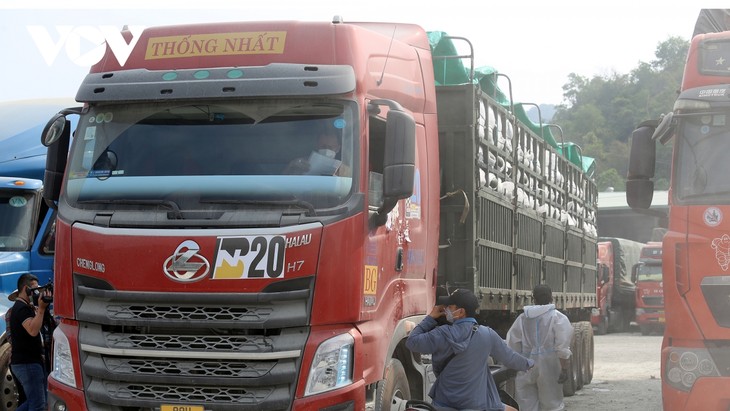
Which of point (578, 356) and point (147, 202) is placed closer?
point (147, 202)

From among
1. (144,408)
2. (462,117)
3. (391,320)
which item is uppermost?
(462,117)


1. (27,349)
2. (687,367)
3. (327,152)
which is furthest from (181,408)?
(687,367)

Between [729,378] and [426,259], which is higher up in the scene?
[426,259]

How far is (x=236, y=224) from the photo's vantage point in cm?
610

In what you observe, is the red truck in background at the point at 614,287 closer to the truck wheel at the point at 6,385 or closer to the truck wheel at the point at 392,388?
the truck wheel at the point at 6,385

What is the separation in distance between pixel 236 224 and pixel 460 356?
183 cm

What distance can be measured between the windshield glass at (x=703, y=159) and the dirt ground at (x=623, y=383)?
17.2 ft

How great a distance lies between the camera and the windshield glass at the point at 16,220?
1000 centimetres

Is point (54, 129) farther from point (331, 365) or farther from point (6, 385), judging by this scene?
point (6, 385)

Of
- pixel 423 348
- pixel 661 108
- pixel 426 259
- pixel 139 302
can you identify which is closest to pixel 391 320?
pixel 423 348

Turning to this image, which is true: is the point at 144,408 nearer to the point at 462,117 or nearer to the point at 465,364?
the point at 465,364

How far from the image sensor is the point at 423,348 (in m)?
6.78

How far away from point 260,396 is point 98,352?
42.0 inches

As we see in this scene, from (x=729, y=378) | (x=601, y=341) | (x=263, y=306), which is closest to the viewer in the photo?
(x=263, y=306)
